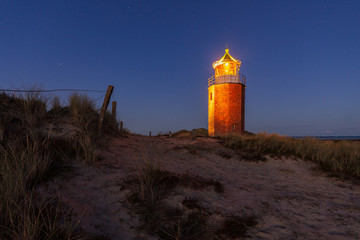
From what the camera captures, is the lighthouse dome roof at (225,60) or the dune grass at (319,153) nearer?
the dune grass at (319,153)

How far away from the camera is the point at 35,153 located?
3932 mm

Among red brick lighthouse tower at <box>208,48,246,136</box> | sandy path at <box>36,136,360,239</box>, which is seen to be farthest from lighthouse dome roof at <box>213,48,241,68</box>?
sandy path at <box>36,136,360,239</box>

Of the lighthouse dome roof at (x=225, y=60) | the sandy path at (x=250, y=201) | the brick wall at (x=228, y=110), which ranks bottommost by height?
the sandy path at (x=250, y=201)

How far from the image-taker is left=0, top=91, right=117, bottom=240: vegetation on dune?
6.42 feet

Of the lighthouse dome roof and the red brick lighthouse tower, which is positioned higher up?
the lighthouse dome roof

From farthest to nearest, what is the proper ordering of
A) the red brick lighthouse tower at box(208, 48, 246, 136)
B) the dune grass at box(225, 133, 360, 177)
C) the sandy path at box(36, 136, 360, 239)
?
the red brick lighthouse tower at box(208, 48, 246, 136)
the dune grass at box(225, 133, 360, 177)
the sandy path at box(36, 136, 360, 239)

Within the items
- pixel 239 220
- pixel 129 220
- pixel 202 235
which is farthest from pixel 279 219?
pixel 129 220

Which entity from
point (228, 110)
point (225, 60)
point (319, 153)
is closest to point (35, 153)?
point (319, 153)

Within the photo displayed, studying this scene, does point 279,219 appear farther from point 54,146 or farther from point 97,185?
point 54,146

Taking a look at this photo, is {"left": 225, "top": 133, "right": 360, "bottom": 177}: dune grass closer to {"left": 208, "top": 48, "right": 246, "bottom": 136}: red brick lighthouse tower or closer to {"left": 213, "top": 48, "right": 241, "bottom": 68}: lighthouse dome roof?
{"left": 208, "top": 48, "right": 246, "bottom": 136}: red brick lighthouse tower

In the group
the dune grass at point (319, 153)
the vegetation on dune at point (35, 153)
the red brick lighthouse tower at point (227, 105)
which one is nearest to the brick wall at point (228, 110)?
the red brick lighthouse tower at point (227, 105)

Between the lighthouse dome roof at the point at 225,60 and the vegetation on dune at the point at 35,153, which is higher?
the lighthouse dome roof at the point at 225,60

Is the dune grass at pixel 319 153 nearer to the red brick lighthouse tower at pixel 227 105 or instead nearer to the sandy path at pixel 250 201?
the sandy path at pixel 250 201

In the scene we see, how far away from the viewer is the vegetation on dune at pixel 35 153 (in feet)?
6.42
